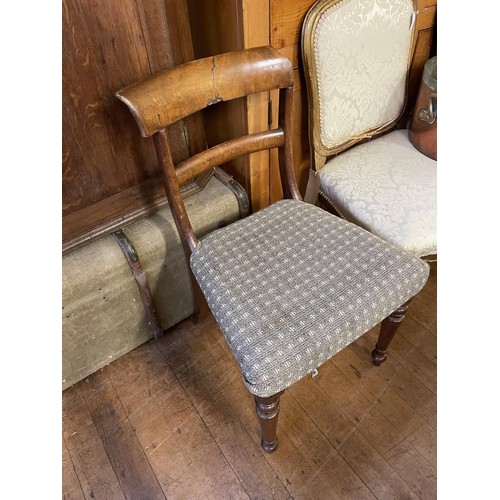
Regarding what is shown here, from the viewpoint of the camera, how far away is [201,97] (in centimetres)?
92

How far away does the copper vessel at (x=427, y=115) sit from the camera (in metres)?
1.20

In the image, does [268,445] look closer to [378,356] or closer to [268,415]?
[268,415]

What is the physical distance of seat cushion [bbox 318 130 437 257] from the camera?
1066 millimetres

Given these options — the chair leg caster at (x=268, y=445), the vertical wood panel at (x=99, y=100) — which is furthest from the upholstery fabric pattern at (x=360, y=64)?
the chair leg caster at (x=268, y=445)

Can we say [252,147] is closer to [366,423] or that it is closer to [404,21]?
[404,21]

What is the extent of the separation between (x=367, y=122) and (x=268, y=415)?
94 centimetres

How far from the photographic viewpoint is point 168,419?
118cm

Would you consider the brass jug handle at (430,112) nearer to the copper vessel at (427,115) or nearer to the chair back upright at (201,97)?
the copper vessel at (427,115)

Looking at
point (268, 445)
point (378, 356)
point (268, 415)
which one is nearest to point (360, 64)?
point (378, 356)

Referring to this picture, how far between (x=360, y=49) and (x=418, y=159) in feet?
1.25

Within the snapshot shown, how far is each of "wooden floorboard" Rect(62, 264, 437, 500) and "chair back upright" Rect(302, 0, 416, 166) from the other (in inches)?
27.3

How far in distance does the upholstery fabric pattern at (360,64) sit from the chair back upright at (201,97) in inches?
6.7

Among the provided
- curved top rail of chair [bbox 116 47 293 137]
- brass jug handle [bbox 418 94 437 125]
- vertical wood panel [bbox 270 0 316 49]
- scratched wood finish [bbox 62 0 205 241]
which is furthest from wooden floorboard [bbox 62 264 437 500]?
vertical wood panel [bbox 270 0 316 49]
